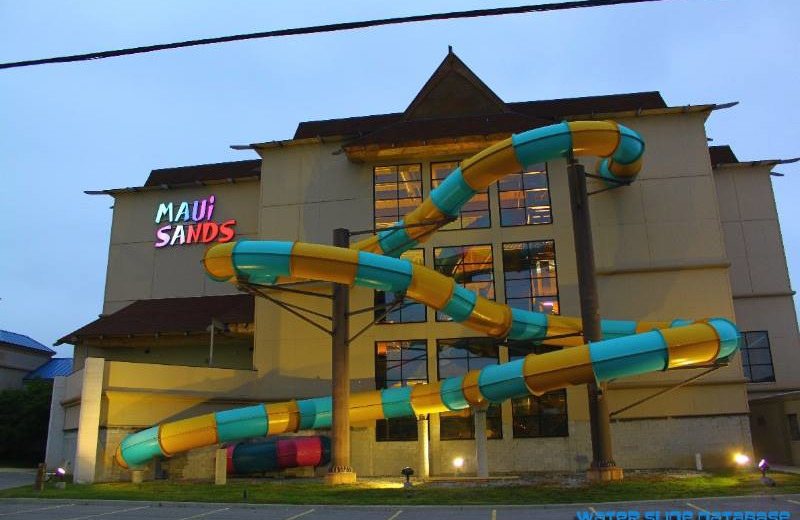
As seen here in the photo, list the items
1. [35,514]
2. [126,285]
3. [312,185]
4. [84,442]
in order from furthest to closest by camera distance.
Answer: [126,285], [312,185], [84,442], [35,514]

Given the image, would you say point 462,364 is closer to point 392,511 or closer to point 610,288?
point 610,288

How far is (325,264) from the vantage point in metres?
22.0

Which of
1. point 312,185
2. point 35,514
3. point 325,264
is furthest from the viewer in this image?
point 312,185

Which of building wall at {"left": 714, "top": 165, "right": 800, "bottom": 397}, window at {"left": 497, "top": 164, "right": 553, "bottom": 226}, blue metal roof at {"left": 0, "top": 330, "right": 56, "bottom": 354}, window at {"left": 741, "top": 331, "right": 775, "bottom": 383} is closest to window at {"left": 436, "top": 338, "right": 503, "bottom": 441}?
window at {"left": 497, "top": 164, "right": 553, "bottom": 226}

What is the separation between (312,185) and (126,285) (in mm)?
13054

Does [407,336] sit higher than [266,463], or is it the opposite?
[407,336]

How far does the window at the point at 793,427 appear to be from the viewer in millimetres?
29031

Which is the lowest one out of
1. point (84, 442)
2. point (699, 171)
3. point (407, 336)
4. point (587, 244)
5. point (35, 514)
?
point (35, 514)

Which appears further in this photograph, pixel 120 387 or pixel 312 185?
pixel 312 185

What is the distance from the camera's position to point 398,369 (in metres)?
30.6

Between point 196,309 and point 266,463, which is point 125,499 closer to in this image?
point 266,463

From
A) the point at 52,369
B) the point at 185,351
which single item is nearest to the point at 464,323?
the point at 185,351

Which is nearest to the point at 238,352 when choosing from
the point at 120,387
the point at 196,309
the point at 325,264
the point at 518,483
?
the point at 196,309

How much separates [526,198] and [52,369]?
3769cm
